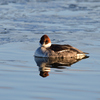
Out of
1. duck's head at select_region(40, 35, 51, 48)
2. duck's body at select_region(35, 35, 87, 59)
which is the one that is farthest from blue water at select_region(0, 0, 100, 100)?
duck's head at select_region(40, 35, 51, 48)

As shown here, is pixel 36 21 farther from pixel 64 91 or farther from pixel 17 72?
pixel 64 91

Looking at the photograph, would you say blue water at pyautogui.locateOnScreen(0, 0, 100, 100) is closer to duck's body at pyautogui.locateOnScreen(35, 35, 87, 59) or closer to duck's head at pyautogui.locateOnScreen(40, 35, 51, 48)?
duck's body at pyautogui.locateOnScreen(35, 35, 87, 59)

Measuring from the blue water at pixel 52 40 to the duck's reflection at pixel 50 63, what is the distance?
5.6 inches

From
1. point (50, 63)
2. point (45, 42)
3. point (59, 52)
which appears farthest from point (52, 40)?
point (50, 63)

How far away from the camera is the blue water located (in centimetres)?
681

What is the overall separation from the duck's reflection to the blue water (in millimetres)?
143

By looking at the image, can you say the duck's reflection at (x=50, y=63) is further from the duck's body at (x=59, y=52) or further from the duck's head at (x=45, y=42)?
the duck's head at (x=45, y=42)


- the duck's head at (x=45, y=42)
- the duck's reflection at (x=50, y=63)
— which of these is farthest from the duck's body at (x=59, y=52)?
the duck's reflection at (x=50, y=63)

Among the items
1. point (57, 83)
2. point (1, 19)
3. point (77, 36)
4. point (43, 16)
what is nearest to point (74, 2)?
point (43, 16)

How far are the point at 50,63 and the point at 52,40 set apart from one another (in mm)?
3793

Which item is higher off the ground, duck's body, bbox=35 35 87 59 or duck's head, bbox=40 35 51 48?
duck's head, bbox=40 35 51 48

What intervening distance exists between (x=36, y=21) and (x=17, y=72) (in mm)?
9337

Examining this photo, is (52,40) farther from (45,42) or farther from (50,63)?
(50,63)

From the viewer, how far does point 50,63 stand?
1006 centimetres
